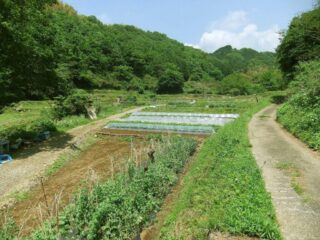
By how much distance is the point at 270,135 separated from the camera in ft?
56.0

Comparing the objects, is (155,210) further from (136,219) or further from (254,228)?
(254,228)

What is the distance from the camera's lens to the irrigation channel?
30.6ft

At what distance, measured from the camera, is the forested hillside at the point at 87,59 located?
17.2m

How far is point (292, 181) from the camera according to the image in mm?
9188

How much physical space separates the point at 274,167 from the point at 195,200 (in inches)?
143

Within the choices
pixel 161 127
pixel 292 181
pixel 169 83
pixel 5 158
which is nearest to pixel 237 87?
pixel 169 83

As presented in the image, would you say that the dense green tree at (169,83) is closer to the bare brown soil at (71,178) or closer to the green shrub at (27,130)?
the green shrub at (27,130)

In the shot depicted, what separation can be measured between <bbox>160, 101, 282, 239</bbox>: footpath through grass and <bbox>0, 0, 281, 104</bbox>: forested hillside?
1167 cm

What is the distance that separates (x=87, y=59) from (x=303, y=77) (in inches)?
2439

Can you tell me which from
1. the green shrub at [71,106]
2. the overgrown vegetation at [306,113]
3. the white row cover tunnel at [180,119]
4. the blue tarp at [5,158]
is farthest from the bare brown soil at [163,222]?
the green shrub at [71,106]

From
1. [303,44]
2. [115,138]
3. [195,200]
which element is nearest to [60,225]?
[195,200]

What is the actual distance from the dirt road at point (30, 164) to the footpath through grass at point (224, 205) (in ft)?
20.5

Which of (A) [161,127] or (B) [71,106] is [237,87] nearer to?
(B) [71,106]

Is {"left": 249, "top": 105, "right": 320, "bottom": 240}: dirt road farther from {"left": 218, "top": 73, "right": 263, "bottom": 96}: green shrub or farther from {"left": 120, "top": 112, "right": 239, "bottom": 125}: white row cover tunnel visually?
{"left": 218, "top": 73, "right": 263, "bottom": 96}: green shrub
